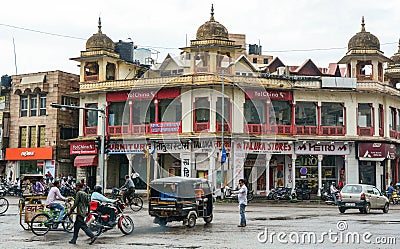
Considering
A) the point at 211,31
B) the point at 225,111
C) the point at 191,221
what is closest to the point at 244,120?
the point at 225,111

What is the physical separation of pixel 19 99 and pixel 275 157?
2148 cm

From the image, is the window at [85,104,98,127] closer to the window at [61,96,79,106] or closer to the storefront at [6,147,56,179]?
the window at [61,96,79,106]

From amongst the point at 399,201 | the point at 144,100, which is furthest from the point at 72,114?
the point at 399,201

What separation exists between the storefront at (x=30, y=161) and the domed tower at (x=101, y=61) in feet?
21.6

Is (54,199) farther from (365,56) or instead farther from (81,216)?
(365,56)

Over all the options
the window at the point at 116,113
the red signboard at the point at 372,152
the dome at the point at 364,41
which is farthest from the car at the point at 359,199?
the window at the point at 116,113

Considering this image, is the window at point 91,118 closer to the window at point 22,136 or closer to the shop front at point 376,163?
the window at point 22,136

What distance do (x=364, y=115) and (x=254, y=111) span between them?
8.32 meters

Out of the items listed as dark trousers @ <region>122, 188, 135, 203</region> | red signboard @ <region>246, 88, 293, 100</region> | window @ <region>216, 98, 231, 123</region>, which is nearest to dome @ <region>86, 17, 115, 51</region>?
window @ <region>216, 98, 231, 123</region>

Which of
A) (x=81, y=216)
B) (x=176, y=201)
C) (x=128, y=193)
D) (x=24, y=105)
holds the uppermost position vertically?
(x=24, y=105)

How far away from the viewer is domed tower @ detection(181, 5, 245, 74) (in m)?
39.3

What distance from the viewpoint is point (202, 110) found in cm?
3900

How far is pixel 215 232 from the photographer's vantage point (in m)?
16.8

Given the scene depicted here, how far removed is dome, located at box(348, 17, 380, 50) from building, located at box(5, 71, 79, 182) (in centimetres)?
2198
